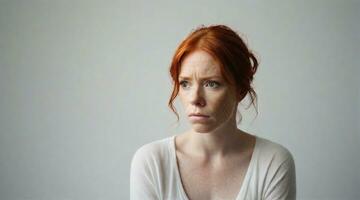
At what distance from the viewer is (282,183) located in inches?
52.1

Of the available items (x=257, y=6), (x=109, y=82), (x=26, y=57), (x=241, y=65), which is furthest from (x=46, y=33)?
(x=241, y=65)

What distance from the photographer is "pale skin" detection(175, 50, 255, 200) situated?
1189mm

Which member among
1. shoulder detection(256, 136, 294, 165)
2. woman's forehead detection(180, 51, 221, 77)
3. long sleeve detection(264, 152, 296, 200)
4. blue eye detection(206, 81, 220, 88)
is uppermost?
woman's forehead detection(180, 51, 221, 77)

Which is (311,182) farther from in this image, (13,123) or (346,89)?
(13,123)

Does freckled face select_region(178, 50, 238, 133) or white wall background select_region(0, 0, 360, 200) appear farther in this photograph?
white wall background select_region(0, 0, 360, 200)

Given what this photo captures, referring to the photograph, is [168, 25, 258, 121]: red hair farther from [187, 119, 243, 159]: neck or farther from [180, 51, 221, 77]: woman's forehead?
[187, 119, 243, 159]: neck

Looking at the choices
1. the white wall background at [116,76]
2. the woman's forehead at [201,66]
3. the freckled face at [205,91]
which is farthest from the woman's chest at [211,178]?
the white wall background at [116,76]

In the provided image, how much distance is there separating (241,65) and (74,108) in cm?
112

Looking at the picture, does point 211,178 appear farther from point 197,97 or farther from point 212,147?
point 197,97

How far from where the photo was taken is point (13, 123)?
2082mm

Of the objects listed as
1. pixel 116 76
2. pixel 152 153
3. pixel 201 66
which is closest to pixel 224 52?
pixel 201 66

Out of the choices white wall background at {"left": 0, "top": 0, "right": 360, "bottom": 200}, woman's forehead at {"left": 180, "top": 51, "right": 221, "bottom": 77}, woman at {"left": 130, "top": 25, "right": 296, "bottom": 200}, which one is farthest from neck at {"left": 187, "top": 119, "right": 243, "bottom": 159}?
white wall background at {"left": 0, "top": 0, "right": 360, "bottom": 200}

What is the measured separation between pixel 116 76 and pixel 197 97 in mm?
986

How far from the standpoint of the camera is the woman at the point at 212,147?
119 centimetres
